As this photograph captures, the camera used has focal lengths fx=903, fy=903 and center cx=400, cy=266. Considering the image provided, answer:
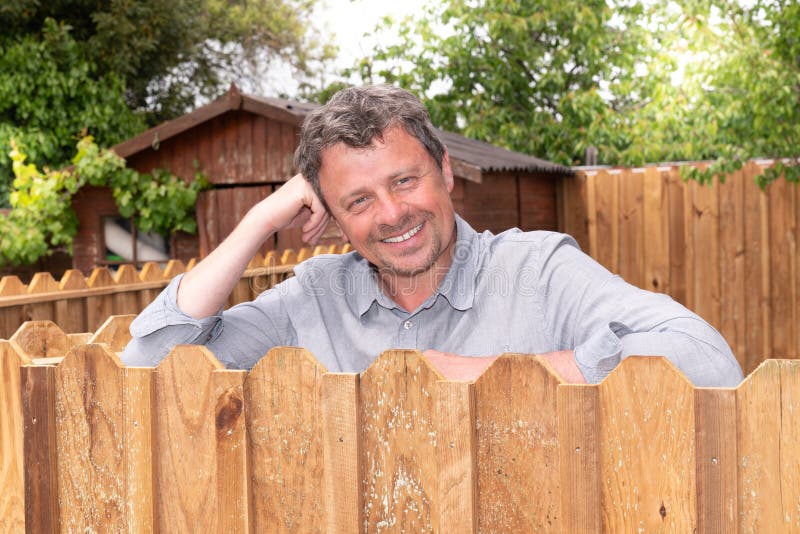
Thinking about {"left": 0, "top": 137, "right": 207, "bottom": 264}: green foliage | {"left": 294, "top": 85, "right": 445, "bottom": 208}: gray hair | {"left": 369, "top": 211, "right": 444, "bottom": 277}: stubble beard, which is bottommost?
{"left": 369, "top": 211, "right": 444, "bottom": 277}: stubble beard

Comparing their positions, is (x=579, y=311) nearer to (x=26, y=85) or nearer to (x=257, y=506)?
(x=257, y=506)

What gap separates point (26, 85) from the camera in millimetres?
17938

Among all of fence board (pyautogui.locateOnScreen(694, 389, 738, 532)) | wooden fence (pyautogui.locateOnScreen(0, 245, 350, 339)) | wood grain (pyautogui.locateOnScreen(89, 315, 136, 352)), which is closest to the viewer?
fence board (pyautogui.locateOnScreen(694, 389, 738, 532))

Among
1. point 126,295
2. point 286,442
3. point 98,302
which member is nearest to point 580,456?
point 286,442

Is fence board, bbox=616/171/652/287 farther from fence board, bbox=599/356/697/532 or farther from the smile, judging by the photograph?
fence board, bbox=599/356/697/532

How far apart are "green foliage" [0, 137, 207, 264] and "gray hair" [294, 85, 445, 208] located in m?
9.24

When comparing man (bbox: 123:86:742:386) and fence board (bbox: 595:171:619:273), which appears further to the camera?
fence board (bbox: 595:171:619:273)

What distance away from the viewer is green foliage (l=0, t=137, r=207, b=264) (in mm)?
11477

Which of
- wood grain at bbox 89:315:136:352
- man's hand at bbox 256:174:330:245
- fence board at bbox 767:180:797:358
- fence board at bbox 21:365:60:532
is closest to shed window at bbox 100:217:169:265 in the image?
fence board at bbox 767:180:797:358

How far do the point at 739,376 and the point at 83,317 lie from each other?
169 inches

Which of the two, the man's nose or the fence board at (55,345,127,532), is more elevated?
the man's nose

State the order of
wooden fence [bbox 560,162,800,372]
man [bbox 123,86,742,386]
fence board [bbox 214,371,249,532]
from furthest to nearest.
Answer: wooden fence [bbox 560,162,800,372] < man [bbox 123,86,742,386] < fence board [bbox 214,371,249,532]

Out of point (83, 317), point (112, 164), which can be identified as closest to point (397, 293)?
point (83, 317)

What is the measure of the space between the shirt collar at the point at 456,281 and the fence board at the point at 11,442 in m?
0.91
